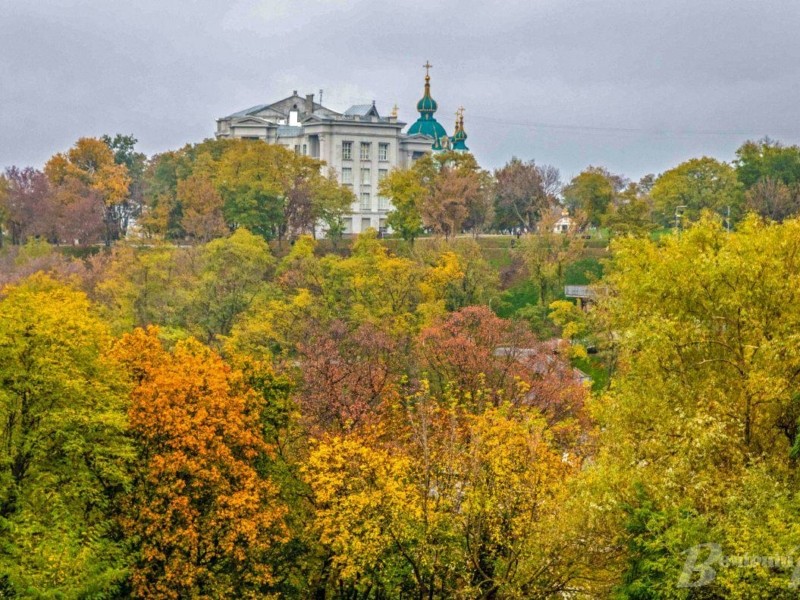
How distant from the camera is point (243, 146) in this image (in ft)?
277

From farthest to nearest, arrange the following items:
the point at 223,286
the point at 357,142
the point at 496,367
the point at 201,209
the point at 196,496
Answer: the point at 357,142, the point at 201,209, the point at 223,286, the point at 496,367, the point at 196,496

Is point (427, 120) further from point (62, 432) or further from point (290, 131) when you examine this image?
point (62, 432)

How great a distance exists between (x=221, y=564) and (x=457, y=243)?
42.3m

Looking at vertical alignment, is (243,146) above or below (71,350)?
above

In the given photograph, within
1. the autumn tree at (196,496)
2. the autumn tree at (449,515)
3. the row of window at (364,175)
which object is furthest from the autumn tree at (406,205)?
the autumn tree at (449,515)

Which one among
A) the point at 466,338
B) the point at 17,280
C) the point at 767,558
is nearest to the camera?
the point at 767,558

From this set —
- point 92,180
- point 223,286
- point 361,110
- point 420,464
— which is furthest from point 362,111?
point 420,464

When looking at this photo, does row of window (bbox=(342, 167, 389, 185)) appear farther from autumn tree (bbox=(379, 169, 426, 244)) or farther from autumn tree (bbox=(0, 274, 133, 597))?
autumn tree (bbox=(0, 274, 133, 597))

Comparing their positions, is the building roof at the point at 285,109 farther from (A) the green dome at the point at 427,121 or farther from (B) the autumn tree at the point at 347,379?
(B) the autumn tree at the point at 347,379

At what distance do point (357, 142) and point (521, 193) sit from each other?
21468 millimetres

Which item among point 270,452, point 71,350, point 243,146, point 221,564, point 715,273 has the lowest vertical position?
point 221,564

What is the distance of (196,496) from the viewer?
2431 centimetres

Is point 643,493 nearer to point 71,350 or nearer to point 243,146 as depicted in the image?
point 71,350

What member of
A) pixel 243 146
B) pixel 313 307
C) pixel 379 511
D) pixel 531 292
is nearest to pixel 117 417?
pixel 379 511
